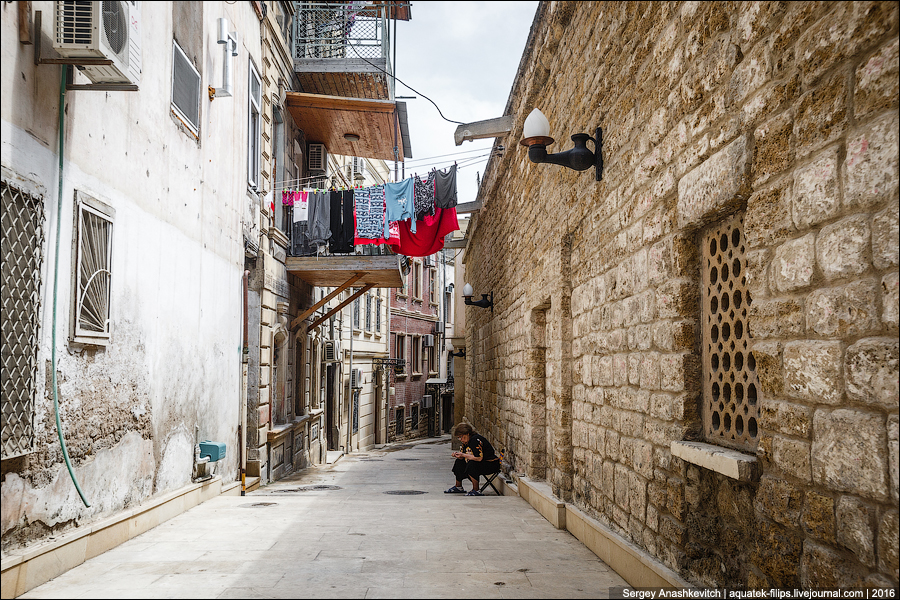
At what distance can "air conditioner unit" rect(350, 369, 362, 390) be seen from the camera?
806 inches

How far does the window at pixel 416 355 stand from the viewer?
1217 inches

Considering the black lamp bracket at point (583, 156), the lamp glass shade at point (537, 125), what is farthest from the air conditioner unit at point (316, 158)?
the black lamp bracket at point (583, 156)

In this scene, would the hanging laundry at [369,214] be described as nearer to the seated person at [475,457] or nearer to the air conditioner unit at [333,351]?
the seated person at [475,457]

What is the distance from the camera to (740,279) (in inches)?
130

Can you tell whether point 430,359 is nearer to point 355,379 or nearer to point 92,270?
point 355,379

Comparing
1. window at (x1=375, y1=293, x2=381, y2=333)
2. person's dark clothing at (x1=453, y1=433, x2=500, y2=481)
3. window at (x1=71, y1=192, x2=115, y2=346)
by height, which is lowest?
person's dark clothing at (x1=453, y1=433, x2=500, y2=481)

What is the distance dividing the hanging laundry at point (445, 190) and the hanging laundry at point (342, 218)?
148 cm

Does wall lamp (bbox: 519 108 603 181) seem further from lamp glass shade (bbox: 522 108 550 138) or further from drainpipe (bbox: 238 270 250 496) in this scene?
drainpipe (bbox: 238 270 250 496)

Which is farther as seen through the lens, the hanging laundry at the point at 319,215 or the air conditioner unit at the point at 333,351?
the air conditioner unit at the point at 333,351

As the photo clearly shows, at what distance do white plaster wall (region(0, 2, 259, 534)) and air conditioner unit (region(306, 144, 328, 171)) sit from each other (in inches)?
199

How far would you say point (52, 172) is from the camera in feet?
14.0

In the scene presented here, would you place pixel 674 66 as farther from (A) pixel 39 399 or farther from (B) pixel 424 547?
(A) pixel 39 399

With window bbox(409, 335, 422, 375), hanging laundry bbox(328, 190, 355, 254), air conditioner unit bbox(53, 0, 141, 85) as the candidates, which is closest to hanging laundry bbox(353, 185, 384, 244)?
hanging laundry bbox(328, 190, 355, 254)

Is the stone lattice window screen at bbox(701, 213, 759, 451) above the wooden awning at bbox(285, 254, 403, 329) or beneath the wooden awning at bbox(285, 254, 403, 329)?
beneath
